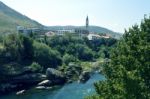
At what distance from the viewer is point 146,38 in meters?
36.2

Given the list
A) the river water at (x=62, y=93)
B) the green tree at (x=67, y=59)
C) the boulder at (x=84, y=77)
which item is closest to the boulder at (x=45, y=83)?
the river water at (x=62, y=93)

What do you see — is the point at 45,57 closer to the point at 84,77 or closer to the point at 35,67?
the point at 35,67

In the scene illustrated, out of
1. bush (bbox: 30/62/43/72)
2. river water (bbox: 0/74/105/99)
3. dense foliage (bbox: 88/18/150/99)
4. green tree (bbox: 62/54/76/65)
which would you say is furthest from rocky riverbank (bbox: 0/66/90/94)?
dense foliage (bbox: 88/18/150/99)

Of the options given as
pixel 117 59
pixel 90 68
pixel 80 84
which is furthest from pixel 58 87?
pixel 117 59

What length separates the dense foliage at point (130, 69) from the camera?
32406 millimetres

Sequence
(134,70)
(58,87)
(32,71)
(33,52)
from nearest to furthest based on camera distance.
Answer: (134,70) < (58,87) < (32,71) < (33,52)

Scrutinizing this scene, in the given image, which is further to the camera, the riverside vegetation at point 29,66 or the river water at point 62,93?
the riverside vegetation at point 29,66

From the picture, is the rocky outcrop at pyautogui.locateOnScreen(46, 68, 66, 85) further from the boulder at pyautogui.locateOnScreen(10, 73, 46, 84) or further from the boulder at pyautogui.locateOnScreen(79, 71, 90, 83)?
the boulder at pyautogui.locateOnScreen(79, 71, 90, 83)

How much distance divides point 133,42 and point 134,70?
3751 millimetres

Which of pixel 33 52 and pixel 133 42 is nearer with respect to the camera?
pixel 133 42

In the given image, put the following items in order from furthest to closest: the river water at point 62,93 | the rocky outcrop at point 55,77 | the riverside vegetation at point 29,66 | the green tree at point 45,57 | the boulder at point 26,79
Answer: the green tree at point 45,57, the rocky outcrop at point 55,77, the riverside vegetation at point 29,66, the boulder at point 26,79, the river water at point 62,93

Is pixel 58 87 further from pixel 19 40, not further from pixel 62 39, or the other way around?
pixel 62 39

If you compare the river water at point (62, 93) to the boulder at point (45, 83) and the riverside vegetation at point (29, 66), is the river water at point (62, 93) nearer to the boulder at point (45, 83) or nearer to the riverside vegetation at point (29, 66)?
the boulder at point (45, 83)

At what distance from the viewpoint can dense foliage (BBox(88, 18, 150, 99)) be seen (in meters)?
32.4
